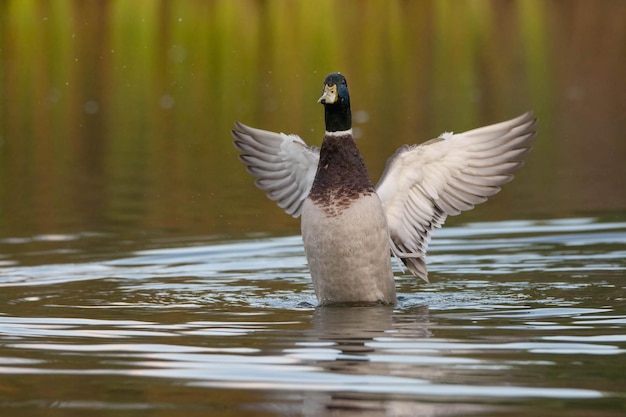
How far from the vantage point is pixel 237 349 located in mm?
7129

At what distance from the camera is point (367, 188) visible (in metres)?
9.23

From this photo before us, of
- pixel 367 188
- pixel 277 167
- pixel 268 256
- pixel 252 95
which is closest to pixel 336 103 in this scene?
pixel 367 188

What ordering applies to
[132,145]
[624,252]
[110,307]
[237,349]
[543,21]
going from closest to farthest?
[237,349], [110,307], [624,252], [132,145], [543,21]

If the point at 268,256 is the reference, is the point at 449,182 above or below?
above

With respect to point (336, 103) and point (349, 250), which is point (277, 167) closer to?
point (336, 103)

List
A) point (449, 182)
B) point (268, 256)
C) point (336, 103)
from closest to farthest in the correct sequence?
1. point (336, 103)
2. point (449, 182)
3. point (268, 256)

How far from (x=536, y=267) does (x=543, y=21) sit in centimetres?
3507

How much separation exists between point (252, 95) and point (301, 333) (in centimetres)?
2224

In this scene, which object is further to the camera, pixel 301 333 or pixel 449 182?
pixel 449 182

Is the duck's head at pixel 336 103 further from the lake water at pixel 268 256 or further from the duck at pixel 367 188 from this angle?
the lake water at pixel 268 256

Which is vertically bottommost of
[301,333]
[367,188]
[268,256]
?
Result: [301,333]

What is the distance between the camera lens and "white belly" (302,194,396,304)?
9.13 metres

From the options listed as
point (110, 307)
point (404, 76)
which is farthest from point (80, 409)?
point (404, 76)

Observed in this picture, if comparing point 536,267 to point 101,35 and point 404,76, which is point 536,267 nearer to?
point 404,76
